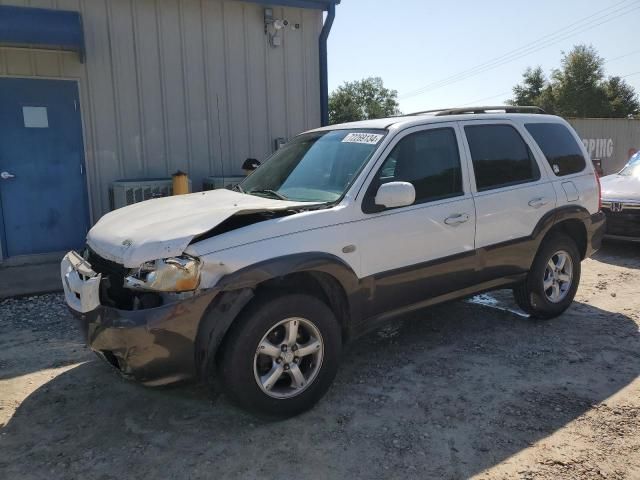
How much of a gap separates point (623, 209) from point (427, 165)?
511 centimetres

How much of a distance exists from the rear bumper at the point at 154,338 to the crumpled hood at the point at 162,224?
0.96 ft

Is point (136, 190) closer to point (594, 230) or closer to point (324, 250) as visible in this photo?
point (324, 250)

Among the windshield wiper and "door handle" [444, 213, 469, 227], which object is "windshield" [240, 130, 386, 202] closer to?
the windshield wiper

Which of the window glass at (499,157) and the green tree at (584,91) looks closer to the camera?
the window glass at (499,157)

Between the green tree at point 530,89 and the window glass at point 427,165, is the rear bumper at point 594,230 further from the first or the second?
the green tree at point 530,89

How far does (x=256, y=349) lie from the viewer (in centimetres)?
312

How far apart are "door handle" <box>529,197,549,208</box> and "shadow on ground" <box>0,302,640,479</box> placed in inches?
44.7

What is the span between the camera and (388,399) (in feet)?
11.8

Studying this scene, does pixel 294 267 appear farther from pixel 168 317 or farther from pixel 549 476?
pixel 549 476

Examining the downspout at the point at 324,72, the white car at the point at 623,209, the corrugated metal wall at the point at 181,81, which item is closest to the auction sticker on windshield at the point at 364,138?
the corrugated metal wall at the point at 181,81

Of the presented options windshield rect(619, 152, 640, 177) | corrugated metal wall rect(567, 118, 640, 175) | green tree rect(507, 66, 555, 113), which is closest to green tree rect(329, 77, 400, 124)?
green tree rect(507, 66, 555, 113)

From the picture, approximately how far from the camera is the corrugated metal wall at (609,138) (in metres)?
18.1

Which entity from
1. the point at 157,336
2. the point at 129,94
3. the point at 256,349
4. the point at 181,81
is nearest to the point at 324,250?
the point at 256,349

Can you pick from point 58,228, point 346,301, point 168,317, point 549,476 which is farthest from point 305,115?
point 549,476
